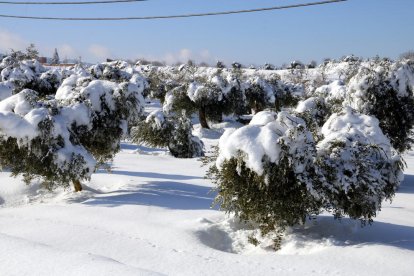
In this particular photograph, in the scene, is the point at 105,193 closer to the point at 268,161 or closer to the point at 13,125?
the point at 13,125

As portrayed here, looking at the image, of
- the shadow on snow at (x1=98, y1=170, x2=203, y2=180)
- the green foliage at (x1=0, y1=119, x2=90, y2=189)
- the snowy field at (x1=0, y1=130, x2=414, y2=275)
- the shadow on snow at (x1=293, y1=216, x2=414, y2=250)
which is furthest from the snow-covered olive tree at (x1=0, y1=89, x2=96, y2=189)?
the shadow on snow at (x1=293, y1=216, x2=414, y2=250)

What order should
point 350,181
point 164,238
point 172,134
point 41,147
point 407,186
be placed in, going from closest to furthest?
point 350,181
point 164,238
point 41,147
point 407,186
point 172,134

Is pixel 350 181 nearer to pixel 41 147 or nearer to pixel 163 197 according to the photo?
pixel 163 197

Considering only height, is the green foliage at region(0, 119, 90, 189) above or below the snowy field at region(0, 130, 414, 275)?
above

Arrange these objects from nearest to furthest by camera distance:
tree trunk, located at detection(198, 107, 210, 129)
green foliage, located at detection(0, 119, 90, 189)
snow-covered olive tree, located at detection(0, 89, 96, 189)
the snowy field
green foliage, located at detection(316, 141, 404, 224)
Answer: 1. the snowy field
2. green foliage, located at detection(316, 141, 404, 224)
3. snow-covered olive tree, located at detection(0, 89, 96, 189)
4. green foliage, located at detection(0, 119, 90, 189)
5. tree trunk, located at detection(198, 107, 210, 129)

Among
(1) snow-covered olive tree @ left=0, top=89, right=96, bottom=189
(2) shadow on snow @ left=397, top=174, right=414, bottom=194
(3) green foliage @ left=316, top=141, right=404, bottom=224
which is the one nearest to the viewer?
(3) green foliage @ left=316, top=141, right=404, bottom=224

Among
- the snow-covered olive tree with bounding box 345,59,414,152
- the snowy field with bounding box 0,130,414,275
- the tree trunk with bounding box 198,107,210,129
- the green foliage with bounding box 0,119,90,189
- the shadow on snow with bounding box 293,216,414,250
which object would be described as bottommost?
the snowy field with bounding box 0,130,414,275

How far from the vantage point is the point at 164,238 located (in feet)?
23.7

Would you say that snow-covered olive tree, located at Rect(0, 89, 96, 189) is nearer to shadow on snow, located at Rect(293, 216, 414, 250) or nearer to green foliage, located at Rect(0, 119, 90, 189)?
green foliage, located at Rect(0, 119, 90, 189)

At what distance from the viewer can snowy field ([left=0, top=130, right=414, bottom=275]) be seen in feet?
18.3

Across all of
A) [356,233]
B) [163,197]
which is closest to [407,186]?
[356,233]

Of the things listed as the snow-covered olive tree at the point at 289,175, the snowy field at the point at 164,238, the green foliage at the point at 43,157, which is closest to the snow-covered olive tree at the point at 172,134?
the snowy field at the point at 164,238

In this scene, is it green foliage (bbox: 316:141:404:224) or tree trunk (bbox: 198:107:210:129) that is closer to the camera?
green foliage (bbox: 316:141:404:224)

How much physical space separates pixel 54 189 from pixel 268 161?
7.47 m
